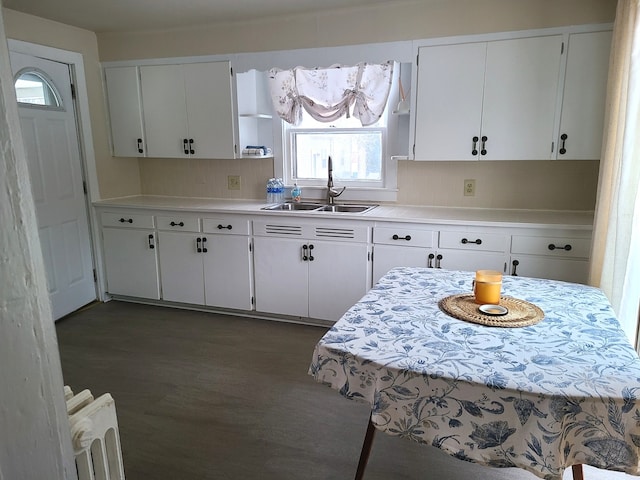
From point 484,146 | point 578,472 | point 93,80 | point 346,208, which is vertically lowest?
point 578,472

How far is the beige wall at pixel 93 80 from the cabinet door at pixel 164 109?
1.45ft

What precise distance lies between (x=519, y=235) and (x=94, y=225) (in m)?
3.47

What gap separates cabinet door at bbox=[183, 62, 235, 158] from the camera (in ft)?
11.9

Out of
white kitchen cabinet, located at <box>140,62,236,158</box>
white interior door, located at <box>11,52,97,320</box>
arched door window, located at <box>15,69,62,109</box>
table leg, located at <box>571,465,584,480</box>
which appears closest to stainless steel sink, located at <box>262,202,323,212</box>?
white kitchen cabinet, located at <box>140,62,236,158</box>

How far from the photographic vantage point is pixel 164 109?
3.85 meters

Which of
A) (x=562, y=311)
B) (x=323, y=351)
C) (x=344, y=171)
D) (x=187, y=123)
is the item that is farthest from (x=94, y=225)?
(x=562, y=311)

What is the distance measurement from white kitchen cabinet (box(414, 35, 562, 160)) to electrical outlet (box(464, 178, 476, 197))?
326mm

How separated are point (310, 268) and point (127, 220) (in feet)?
5.60

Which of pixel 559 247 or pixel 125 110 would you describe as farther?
pixel 125 110

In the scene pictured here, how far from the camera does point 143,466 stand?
201 centimetres

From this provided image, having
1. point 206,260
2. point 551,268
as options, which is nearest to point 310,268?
point 206,260

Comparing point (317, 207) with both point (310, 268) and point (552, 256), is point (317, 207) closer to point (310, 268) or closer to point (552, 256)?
point (310, 268)

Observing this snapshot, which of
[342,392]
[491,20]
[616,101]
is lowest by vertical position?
[342,392]

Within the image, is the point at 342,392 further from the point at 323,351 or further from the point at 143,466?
the point at 143,466
